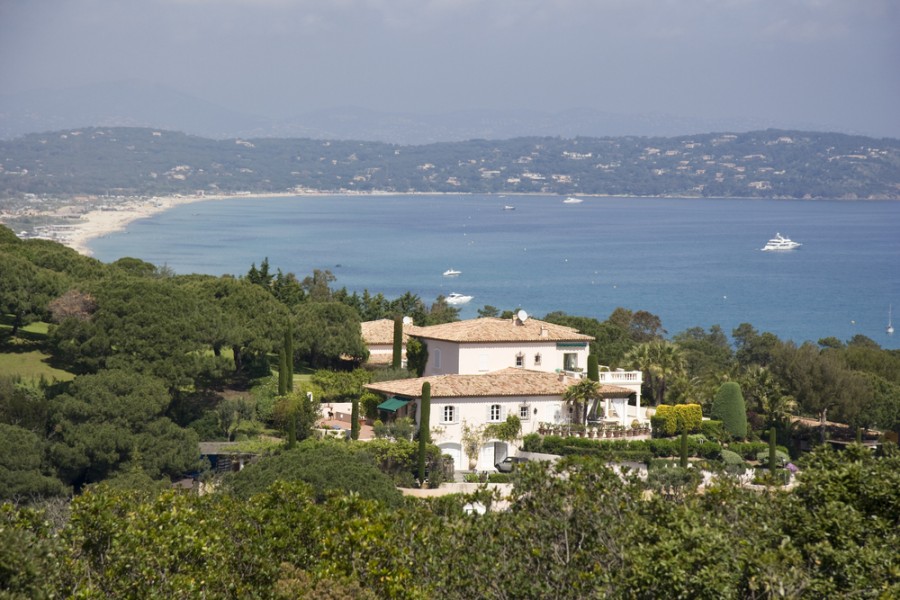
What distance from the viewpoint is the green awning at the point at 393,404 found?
33781 mm

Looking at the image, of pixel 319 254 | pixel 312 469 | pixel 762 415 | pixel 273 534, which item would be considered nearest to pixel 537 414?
pixel 762 415

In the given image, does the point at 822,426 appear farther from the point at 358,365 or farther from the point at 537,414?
the point at 358,365

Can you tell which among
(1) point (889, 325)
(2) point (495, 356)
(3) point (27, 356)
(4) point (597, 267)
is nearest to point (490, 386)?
(2) point (495, 356)

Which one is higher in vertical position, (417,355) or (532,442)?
(417,355)

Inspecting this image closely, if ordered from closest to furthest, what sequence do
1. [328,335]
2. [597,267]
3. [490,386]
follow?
[490,386] → [328,335] → [597,267]

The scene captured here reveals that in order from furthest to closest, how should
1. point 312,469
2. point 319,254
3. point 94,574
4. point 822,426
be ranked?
point 319,254 → point 822,426 → point 312,469 → point 94,574

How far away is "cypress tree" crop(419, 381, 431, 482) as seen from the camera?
3077 centimetres

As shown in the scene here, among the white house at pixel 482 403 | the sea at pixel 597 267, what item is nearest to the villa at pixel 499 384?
the white house at pixel 482 403

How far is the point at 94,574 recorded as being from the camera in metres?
11.7

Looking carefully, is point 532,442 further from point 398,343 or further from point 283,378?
point 398,343

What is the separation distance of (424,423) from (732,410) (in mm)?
9969

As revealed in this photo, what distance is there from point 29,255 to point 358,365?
14.0 m

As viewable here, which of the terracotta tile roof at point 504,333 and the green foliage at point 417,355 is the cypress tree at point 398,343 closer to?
the green foliage at point 417,355

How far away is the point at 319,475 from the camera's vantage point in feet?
82.8
